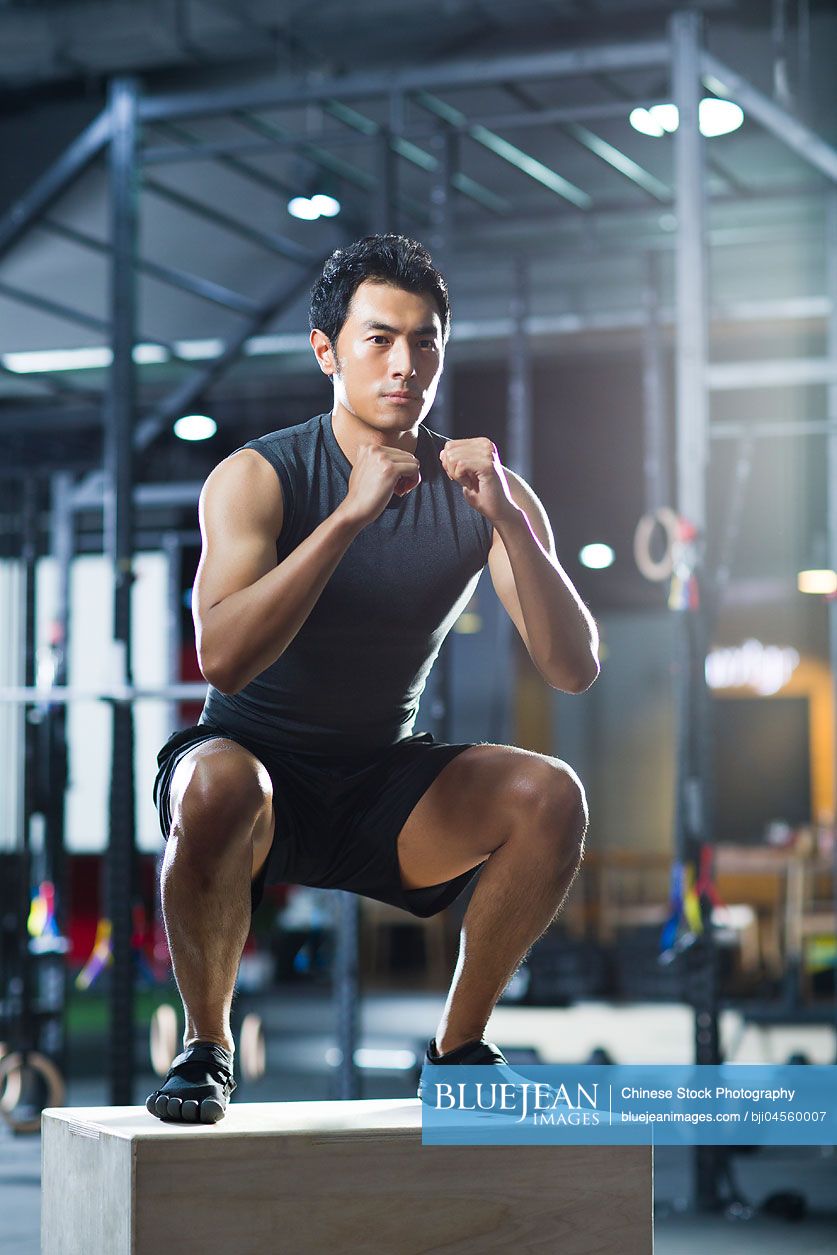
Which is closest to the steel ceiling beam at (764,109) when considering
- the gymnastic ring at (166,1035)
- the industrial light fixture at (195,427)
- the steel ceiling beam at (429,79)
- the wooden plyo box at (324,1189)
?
the steel ceiling beam at (429,79)

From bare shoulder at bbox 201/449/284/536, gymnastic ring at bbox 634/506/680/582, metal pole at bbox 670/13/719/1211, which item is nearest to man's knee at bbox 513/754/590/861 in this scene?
bare shoulder at bbox 201/449/284/536

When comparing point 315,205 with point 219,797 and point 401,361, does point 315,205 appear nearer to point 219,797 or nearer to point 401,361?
point 401,361

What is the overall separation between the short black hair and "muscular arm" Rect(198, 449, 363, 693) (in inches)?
9.3

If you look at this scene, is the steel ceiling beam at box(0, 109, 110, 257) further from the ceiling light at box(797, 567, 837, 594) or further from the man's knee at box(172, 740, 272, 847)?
the ceiling light at box(797, 567, 837, 594)

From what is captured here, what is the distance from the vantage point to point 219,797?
195 centimetres

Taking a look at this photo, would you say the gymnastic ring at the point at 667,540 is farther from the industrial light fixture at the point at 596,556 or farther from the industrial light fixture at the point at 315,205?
the industrial light fixture at the point at 596,556

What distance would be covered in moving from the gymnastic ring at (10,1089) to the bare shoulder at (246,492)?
10.6 feet

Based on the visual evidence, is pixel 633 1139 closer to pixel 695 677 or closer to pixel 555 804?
pixel 555 804

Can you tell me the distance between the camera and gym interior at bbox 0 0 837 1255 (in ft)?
13.2

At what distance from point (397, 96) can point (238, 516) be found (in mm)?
2728

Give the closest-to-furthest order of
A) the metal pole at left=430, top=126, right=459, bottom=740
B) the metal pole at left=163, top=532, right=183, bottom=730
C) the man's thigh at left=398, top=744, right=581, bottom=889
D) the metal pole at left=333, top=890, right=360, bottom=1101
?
1. the man's thigh at left=398, top=744, right=581, bottom=889
2. the metal pole at left=333, top=890, right=360, bottom=1101
3. the metal pole at left=430, top=126, right=459, bottom=740
4. the metal pole at left=163, top=532, right=183, bottom=730

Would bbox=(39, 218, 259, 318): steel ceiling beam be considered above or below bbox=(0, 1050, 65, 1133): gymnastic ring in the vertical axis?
above

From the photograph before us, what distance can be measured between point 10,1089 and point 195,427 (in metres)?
5.23

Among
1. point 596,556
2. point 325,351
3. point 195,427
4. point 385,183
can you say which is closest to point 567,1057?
point 385,183
